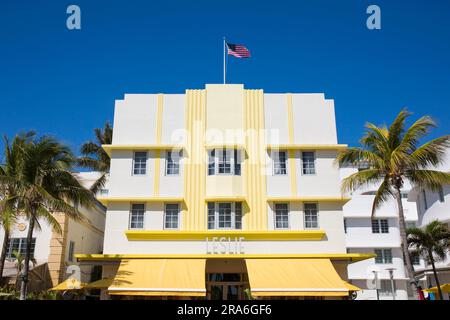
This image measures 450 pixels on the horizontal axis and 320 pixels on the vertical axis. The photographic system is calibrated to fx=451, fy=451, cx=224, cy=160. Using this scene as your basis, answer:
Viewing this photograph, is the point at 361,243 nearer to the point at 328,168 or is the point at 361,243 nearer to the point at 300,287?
the point at 328,168

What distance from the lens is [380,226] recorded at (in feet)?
164

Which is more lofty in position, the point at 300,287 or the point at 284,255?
the point at 284,255

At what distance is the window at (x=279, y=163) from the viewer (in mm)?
26703

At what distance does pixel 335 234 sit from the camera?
2566 cm

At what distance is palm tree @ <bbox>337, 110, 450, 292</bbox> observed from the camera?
24094 millimetres

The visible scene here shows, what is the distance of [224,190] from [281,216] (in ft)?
11.9

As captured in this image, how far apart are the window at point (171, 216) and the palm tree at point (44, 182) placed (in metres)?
4.62

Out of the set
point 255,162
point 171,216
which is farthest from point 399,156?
point 171,216

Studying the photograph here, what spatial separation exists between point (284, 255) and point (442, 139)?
34.2 feet

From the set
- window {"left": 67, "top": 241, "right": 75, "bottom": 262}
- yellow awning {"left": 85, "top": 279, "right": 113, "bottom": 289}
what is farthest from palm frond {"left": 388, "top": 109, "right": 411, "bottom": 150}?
window {"left": 67, "top": 241, "right": 75, "bottom": 262}

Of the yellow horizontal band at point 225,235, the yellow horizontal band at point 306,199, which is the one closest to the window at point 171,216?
the yellow horizontal band at point 225,235

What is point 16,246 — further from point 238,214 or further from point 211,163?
point 238,214

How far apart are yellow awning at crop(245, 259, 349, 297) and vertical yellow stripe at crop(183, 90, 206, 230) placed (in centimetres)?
393
